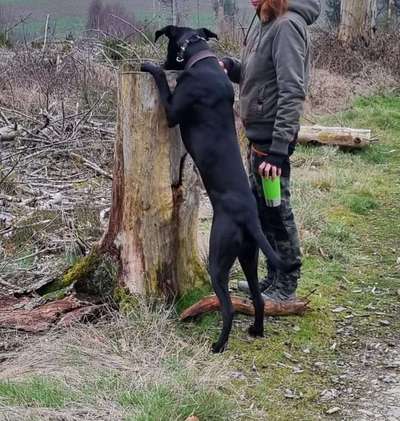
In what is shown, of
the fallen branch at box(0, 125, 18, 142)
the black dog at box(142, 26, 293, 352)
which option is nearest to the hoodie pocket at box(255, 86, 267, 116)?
the black dog at box(142, 26, 293, 352)

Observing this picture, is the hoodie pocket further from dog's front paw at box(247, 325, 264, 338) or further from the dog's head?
dog's front paw at box(247, 325, 264, 338)

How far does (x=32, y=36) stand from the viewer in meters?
12.3

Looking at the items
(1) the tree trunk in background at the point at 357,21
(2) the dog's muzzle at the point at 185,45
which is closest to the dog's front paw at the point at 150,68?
(2) the dog's muzzle at the point at 185,45

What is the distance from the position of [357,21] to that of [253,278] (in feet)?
39.9

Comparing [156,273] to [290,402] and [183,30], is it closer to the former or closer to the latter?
[290,402]

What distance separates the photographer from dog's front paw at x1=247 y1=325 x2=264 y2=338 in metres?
4.24

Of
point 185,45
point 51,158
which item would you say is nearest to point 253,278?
point 185,45

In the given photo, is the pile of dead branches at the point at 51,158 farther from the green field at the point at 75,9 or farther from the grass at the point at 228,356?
the green field at the point at 75,9

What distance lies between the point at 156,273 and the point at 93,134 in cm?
426

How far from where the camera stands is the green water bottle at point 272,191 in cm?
418

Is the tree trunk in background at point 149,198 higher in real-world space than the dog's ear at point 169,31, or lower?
lower

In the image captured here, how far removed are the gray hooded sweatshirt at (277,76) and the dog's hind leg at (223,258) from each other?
1.84ft

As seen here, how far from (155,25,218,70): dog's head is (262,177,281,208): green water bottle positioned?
33.0 inches

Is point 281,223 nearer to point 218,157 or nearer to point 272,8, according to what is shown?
point 218,157
